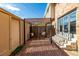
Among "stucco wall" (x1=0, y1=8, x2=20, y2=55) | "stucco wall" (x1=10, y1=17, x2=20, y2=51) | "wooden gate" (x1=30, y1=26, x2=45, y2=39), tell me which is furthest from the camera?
"wooden gate" (x1=30, y1=26, x2=45, y2=39)

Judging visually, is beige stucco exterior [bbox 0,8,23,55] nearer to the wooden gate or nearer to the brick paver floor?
the brick paver floor

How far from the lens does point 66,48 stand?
20.9 ft

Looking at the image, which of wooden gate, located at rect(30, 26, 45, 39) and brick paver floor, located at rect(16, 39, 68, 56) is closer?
brick paver floor, located at rect(16, 39, 68, 56)

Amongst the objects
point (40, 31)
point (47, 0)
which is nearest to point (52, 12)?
point (40, 31)

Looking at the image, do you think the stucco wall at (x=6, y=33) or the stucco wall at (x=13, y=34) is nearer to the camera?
the stucco wall at (x=6, y=33)

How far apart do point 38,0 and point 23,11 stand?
359 inches

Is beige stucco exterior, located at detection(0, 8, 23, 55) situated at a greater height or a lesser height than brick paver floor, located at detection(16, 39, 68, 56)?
greater

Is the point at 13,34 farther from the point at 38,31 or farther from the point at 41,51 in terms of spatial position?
the point at 38,31

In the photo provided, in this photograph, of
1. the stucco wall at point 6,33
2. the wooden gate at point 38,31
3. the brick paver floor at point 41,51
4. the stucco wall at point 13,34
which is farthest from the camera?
the wooden gate at point 38,31

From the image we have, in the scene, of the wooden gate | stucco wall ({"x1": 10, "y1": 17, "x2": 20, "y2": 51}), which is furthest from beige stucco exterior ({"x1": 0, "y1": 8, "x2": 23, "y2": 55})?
the wooden gate

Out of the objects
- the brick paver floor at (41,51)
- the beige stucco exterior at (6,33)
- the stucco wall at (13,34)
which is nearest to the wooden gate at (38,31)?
the brick paver floor at (41,51)

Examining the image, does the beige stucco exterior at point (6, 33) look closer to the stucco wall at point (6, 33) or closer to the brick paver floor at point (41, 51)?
the stucco wall at point (6, 33)

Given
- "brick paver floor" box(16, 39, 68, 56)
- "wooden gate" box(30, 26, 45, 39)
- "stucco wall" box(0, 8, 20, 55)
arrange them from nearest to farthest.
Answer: "stucco wall" box(0, 8, 20, 55)
"brick paver floor" box(16, 39, 68, 56)
"wooden gate" box(30, 26, 45, 39)

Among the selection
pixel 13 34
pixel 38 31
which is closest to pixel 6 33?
pixel 13 34
